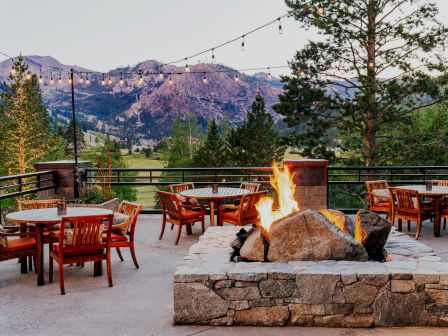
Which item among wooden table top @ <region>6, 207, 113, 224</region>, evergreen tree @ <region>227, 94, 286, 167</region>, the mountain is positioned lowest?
wooden table top @ <region>6, 207, 113, 224</region>

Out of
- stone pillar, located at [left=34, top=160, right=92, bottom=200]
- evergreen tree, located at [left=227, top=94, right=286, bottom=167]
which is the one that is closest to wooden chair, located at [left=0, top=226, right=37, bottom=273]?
stone pillar, located at [left=34, top=160, right=92, bottom=200]

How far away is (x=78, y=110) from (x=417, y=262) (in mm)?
55662

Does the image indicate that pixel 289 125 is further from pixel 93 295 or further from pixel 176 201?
pixel 93 295

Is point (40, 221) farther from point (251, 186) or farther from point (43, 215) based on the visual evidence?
point (251, 186)

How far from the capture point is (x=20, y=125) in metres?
34.0

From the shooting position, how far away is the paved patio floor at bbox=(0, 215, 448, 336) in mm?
3635

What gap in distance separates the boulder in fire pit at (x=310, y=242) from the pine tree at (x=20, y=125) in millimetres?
32701

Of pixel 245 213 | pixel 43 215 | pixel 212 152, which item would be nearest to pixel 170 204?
pixel 245 213

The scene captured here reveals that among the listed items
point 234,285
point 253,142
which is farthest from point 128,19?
point 234,285

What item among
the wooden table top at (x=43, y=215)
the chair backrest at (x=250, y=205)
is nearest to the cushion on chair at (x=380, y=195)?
the chair backrest at (x=250, y=205)

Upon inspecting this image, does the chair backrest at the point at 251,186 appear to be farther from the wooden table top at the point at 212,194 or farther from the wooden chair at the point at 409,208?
the wooden chair at the point at 409,208

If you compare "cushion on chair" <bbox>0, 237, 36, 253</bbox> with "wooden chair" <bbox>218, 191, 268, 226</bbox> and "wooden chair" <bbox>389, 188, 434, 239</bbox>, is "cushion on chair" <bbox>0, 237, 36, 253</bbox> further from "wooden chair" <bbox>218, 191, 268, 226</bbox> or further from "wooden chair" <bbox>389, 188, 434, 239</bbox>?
"wooden chair" <bbox>389, 188, 434, 239</bbox>

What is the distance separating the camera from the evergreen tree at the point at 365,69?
17031 mm

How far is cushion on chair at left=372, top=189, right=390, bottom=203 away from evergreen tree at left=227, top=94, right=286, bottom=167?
74.7 ft
